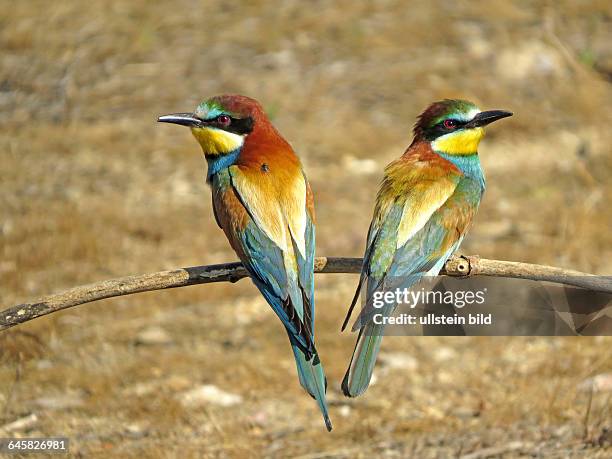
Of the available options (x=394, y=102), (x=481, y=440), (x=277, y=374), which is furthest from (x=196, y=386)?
(x=394, y=102)

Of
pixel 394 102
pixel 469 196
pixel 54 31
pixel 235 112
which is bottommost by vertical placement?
pixel 394 102

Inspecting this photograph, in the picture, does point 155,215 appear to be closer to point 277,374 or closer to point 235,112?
point 277,374

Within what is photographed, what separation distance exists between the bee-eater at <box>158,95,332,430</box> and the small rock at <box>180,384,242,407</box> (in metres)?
1.29

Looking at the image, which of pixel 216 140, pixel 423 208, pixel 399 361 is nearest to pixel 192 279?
pixel 216 140

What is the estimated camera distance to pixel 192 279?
2.73 meters

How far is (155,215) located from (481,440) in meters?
2.87

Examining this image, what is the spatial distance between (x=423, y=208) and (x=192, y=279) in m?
0.89

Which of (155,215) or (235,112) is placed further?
(155,215)

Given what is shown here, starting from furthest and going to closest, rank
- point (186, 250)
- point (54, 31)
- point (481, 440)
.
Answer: point (54, 31) → point (186, 250) → point (481, 440)

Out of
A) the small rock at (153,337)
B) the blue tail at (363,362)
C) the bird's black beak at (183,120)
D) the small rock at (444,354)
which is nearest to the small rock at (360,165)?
the small rock at (444,354)

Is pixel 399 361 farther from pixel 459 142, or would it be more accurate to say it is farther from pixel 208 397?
pixel 459 142

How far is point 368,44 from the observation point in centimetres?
793

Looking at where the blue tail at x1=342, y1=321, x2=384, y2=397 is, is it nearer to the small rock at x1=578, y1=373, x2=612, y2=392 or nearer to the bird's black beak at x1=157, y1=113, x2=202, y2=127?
the bird's black beak at x1=157, y1=113, x2=202, y2=127
